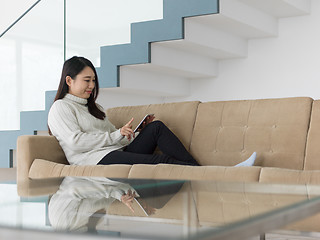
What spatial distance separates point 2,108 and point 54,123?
1.37 meters

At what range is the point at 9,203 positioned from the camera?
27.5 inches

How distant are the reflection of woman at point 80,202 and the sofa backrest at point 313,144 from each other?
1.98 meters

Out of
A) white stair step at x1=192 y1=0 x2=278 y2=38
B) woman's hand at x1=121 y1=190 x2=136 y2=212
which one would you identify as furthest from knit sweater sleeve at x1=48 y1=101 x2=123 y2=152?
woman's hand at x1=121 y1=190 x2=136 y2=212

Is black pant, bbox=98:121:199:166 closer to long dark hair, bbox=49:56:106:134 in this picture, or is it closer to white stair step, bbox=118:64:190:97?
long dark hair, bbox=49:56:106:134

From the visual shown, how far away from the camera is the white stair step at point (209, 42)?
4188mm

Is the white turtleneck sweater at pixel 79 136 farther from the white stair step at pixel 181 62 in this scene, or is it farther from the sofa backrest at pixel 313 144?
the white stair step at pixel 181 62

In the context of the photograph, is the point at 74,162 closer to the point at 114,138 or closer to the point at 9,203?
the point at 114,138

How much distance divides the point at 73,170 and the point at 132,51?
1.72 metres

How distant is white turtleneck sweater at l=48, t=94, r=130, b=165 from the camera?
10.0 feet

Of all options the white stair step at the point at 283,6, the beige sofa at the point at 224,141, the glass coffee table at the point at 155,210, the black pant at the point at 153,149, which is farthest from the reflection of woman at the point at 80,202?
the white stair step at the point at 283,6

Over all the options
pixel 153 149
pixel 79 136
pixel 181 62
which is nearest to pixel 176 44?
pixel 181 62

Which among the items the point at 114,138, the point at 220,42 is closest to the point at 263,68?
the point at 220,42

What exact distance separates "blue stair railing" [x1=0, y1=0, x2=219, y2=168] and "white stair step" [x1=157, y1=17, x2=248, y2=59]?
0.09 m

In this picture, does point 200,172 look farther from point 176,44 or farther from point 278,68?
point 278,68
